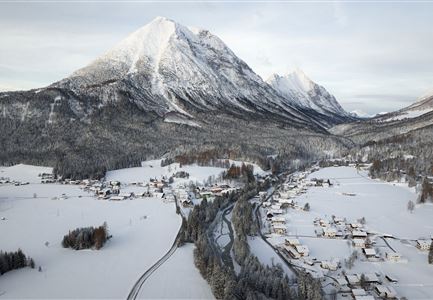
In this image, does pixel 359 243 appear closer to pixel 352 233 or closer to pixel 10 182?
pixel 352 233

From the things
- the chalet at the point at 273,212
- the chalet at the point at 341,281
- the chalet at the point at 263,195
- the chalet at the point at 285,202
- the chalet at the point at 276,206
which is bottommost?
the chalet at the point at 341,281

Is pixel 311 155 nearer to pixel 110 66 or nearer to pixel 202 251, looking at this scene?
pixel 202 251

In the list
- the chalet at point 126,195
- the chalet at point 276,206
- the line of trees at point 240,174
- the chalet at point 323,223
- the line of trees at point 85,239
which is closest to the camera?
the line of trees at point 85,239

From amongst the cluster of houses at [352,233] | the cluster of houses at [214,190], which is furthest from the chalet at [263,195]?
the cluster of houses at [352,233]

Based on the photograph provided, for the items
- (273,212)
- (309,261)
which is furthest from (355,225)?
(309,261)

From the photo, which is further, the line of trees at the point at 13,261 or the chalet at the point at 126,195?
the chalet at the point at 126,195

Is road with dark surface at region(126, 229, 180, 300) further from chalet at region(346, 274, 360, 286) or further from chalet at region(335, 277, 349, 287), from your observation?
chalet at region(346, 274, 360, 286)

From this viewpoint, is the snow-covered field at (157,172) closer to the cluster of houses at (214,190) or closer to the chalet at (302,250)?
the cluster of houses at (214,190)
